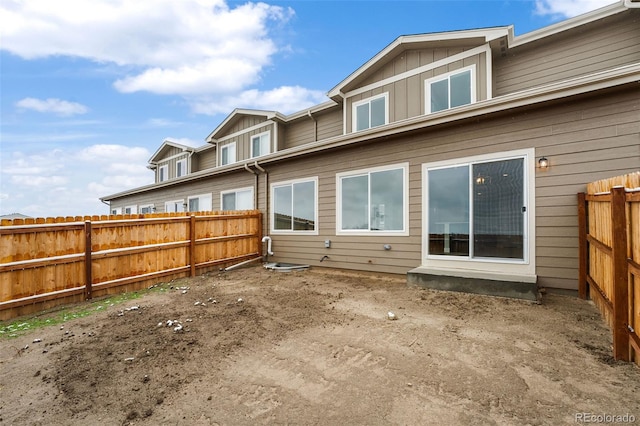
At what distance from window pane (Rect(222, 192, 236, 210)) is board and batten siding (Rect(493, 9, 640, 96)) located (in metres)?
8.06

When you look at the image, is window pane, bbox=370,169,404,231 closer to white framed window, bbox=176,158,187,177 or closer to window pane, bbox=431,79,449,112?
window pane, bbox=431,79,449,112

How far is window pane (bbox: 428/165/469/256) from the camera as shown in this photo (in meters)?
4.97

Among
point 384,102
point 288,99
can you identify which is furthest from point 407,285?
point 288,99

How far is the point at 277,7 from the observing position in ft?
31.7

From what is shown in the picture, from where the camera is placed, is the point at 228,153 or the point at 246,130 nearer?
the point at 246,130

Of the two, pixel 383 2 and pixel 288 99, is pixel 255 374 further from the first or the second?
pixel 288 99

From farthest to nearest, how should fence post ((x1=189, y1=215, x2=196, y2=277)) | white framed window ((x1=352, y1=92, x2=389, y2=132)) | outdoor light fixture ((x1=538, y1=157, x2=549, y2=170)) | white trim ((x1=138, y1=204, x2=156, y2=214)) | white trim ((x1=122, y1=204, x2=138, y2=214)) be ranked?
white trim ((x1=122, y1=204, x2=138, y2=214)), white trim ((x1=138, y1=204, x2=156, y2=214)), white framed window ((x1=352, y1=92, x2=389, y2=132)), fence post ((x1=189, y1=215, x2=196, y2=277)), outdoor light fixture ((x1=538, y1=157, x2=549, y2=170))

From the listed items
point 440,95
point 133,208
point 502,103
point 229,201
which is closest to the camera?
point 502,103

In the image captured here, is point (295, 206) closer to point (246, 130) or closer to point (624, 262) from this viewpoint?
point (246, 130)

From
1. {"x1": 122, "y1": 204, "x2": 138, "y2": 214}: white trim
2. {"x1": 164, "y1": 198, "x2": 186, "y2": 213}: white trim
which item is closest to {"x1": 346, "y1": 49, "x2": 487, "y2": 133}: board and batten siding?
{"x1": 164, "y1": 198, "x2": 186, "y2": 213}: white trim

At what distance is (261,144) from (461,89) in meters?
7.13

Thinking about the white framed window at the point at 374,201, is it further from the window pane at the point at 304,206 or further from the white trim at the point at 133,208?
the white trim at the point at 133,208

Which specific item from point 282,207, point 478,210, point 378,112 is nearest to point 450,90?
point 378,112

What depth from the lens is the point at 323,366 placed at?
240 centimetres
